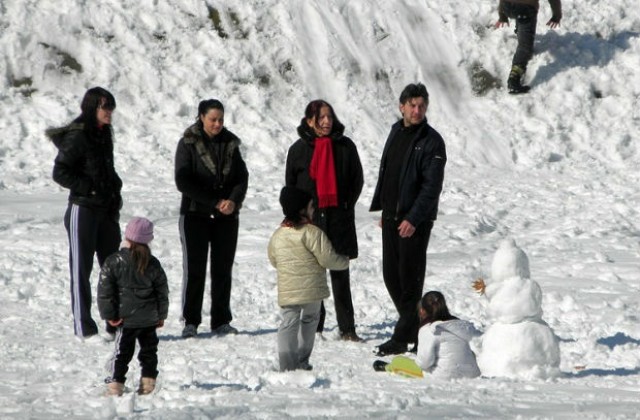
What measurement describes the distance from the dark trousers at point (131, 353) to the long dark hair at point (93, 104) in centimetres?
216

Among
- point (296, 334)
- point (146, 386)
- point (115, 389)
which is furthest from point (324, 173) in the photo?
point (115, 389)

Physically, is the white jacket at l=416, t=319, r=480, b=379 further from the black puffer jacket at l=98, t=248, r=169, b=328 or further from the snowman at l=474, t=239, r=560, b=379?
the black puffer jacket at l=98, t=248, r=169, b=328

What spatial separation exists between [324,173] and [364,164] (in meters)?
6.30

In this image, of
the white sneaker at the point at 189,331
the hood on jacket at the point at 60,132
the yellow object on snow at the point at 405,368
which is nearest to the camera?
the yellow object on snow at the point at 405,368

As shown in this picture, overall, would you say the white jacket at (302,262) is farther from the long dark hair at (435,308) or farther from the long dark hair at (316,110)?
the long dark hair at (316,110)

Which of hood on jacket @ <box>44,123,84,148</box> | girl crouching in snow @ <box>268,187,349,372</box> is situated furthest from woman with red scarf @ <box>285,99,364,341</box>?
hood on jacket @ <box>44,123,84,148</box>

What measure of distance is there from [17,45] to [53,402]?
964 cm

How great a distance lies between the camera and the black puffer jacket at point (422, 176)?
7426 millimetres

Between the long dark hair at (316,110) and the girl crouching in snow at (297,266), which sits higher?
the long dark hair at (316,110)

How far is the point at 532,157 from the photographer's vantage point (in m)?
15.1

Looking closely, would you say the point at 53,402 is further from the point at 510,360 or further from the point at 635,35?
the point at 635,35

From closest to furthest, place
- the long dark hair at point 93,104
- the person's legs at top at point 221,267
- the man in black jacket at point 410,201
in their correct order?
the man in black jacket at point 410,201, the long dark hair at point 93,104, the person's legs at top at point 221,267

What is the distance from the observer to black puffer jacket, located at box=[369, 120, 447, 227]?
292 inches

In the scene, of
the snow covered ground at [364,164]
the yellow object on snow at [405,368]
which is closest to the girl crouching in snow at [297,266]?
the snow covered ground at [364,164]
